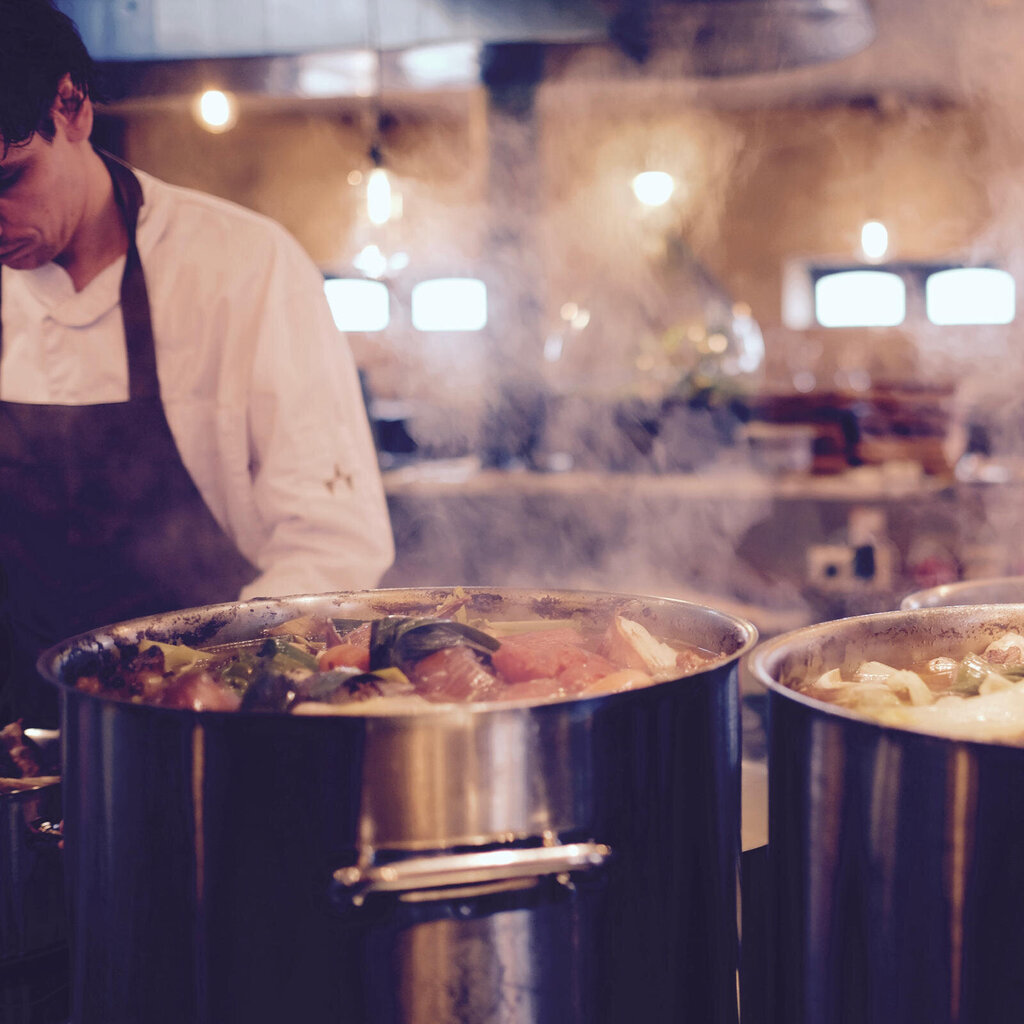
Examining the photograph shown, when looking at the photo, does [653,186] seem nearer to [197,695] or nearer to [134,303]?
[134,303]

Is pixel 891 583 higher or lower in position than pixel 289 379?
lower

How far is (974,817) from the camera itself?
66 centimetres

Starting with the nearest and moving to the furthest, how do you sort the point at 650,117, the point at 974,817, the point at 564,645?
the point at 974,817, the point at 564,645, the point at 650,117

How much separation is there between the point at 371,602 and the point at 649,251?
272 inches

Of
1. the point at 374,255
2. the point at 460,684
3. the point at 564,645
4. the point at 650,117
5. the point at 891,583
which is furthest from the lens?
the point at 650,117

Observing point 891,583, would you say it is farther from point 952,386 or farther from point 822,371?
point 822,371

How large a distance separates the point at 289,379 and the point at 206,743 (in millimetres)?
1348

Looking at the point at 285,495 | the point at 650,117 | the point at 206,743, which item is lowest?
the point at 206,743

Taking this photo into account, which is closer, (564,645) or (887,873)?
(887,873)

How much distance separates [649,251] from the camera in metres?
7.70

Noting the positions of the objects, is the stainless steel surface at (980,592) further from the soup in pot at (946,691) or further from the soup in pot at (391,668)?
the soup in pot at (391,668)

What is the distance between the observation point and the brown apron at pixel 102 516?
1911 millimetres

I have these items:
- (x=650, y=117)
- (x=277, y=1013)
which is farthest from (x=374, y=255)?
(x=277, y=1013)

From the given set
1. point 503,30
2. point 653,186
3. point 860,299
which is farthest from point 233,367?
point 860,299
